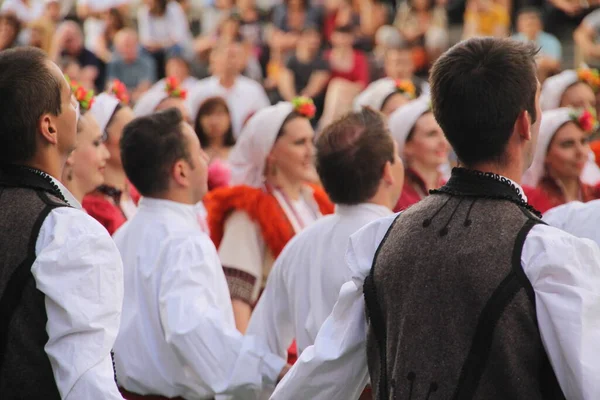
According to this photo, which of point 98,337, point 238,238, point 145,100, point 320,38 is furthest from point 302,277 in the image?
point 320,38

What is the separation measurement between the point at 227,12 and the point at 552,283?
13166 mm

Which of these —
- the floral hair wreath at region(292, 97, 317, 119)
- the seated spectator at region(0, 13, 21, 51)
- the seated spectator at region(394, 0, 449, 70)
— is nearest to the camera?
the floral hair wreath at region(292, 97, 317, 119)

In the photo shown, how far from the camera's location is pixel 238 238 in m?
5.43

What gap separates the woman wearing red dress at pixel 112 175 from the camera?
223 inches

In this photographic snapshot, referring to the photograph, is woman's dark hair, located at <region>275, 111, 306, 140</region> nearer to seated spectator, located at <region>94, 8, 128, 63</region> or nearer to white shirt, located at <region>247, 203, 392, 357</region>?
white shirt, located at <region>247, 203, 392, 357</region>

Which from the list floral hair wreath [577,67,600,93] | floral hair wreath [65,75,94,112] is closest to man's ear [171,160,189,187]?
floral hair wreath [65,75,94,112]

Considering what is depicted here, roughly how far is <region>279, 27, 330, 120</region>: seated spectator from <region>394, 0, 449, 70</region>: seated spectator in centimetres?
Answer: 113

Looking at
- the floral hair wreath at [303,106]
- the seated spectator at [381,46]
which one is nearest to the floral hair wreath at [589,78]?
the floral hair wreath at [303,106]

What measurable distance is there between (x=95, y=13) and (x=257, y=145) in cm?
1043

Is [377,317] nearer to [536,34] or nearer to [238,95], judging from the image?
[238,95]

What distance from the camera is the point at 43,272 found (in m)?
2.78

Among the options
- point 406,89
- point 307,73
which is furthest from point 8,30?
point 406,89

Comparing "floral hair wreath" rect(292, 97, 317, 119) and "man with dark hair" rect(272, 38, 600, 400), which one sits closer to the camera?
"man with dark hair" rect(272, 38, 600, 400)

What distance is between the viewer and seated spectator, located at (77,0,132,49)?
15.2 meters
